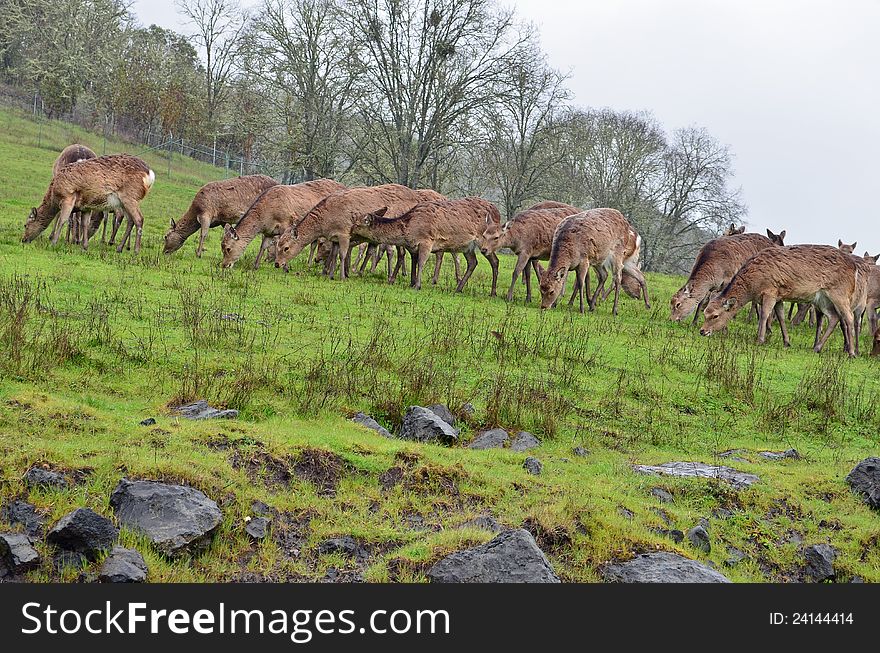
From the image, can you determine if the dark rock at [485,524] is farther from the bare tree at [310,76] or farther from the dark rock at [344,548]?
the bare tree at [310,76]

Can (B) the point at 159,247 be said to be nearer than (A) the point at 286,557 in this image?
No

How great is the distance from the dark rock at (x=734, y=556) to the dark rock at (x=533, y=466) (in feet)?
6.21

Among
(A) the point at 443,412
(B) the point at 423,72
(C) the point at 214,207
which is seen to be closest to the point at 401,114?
(B) the point at 423,72

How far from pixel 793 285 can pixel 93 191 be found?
15857 mm

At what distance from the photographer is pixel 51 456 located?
263 inches

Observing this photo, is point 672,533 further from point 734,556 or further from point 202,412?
point 202,412

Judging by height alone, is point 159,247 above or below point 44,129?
below

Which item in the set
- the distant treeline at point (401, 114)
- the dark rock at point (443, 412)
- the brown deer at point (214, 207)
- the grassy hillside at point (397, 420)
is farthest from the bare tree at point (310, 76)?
the dark rock at point (443, 412)

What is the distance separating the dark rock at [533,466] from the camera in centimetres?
802

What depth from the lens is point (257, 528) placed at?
629 centimetres

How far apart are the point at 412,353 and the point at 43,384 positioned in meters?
4.86

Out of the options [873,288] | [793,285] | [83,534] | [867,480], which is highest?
[873,288]

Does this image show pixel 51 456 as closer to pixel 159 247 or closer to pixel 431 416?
pixel 431 416
